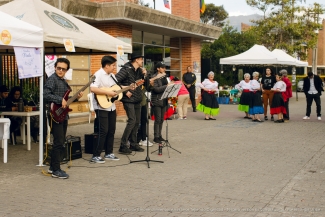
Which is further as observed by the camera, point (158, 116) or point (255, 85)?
point (255, 85)

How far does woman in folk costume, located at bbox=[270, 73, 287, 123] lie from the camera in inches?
600

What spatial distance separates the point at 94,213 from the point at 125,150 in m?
3.92

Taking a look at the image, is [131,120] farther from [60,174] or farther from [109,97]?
[60,174]

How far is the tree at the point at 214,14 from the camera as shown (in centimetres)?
5819

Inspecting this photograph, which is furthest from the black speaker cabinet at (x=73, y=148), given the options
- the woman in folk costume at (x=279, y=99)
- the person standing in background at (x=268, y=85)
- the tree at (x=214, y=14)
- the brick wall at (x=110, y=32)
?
the tree at (x=214, y=14)

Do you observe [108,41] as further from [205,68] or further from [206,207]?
[205,68]

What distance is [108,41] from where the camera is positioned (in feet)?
31.9

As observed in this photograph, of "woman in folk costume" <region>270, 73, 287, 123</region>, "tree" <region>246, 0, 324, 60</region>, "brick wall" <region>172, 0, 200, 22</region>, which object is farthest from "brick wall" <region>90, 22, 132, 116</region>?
"tree" <region>246, 0, 324, 60</region>

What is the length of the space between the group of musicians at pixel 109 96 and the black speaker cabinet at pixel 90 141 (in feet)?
0.62

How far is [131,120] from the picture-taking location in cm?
922

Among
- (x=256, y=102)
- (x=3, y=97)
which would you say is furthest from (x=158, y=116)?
(x=256, y=102)

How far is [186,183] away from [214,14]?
177 ft

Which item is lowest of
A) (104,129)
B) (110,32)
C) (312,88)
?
(104,129)

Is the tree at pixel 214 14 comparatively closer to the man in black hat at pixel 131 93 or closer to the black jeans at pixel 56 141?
the man in black hat at pixel 131 93
